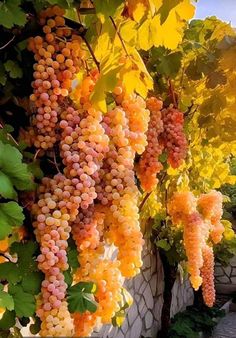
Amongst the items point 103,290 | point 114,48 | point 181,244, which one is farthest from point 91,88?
point 181,244

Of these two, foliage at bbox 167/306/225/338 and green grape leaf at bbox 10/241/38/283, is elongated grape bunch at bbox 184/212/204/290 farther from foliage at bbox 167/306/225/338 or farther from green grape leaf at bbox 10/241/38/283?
foliage at bbox 167/306/225/338

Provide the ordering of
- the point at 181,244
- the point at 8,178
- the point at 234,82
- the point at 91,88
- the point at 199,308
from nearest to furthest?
the point at 8,178 → the point at 91,88 → the point at 234,82 → the point at 181,244 → the point at 199,308

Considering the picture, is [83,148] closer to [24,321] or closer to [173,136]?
[24,321]

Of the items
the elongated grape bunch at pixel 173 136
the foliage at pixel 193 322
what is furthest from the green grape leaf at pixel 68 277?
the foliage at pixel 193 322

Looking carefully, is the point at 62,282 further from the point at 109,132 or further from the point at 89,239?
the point at 109,132

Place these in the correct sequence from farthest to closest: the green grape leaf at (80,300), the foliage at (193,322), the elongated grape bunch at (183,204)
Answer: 1. the foliage at (193,322)
2. the elongated grape bunch at (183,204)
3. the green grape leaf at (80,300)

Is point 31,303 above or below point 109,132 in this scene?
below

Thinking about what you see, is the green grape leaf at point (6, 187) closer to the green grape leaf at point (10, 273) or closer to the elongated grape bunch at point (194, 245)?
the green grape leaf at point (10, 273)
